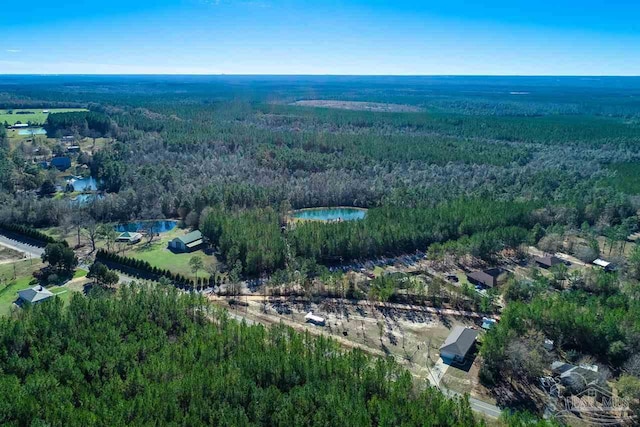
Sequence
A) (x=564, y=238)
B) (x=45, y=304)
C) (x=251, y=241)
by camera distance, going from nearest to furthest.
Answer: (x=45, y=304), (x=251, y=241), (x=564, y=238)

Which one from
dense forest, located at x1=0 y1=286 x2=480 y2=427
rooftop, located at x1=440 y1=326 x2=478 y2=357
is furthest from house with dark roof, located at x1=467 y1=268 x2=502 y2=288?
dense forest, located at x1=0 y1=286 x2=480 y2=427

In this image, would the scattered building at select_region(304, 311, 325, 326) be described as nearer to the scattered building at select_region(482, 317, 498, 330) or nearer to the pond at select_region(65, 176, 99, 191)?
the scattered building at select_region(482, 317, 498, 330)

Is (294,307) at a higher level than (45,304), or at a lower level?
lower

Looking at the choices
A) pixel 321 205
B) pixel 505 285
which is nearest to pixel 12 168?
pixel 321 205

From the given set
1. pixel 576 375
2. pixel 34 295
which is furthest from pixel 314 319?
pixel 34 295

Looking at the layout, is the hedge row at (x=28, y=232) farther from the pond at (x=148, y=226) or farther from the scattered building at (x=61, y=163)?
the scattered building at (x=61, y=163)

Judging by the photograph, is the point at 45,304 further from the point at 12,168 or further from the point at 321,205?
the point at 12,168

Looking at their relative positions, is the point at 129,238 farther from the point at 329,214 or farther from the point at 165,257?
the point at 329,214
